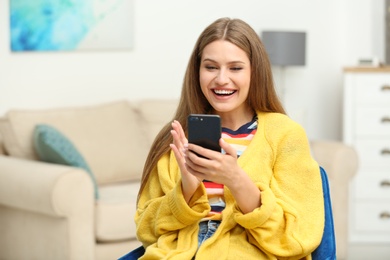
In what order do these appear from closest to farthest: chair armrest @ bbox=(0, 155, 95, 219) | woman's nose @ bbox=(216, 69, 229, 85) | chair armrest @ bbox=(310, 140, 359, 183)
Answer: woman's nose @ bbox=(216, 69, 229, 85)
chair armrest @ bbox=(0, 155, 95, 219)
chair armrest @ bbox=(310, 140, 359, 183)

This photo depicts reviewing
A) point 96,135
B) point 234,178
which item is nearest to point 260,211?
point 234,178

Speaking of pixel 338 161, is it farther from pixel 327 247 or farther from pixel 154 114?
pixel 327 247

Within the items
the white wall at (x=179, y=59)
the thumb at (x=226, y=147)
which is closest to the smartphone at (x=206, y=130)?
the thumb at (x=226, y=147)

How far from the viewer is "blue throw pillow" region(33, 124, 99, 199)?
14.1 feet

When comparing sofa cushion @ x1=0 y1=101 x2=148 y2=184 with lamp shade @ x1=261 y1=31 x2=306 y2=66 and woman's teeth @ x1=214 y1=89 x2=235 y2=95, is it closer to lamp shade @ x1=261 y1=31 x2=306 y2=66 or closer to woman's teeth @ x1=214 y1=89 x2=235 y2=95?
lamp shade @ x1=261 y1=31 x2=306 y2=66

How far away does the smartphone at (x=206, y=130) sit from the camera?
2.04 metres

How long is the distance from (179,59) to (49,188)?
1875 millimetres

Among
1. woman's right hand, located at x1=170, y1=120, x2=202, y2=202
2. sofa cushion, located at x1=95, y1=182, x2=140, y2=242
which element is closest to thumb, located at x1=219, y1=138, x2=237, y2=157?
woman's right hand, located at x1=170, y1=120, x2=202, y2=202

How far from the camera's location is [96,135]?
4.78 meters

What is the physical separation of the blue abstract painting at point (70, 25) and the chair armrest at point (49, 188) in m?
1.04

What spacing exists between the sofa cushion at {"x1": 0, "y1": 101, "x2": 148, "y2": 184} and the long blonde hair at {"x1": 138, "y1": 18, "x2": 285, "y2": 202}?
231 centimetres

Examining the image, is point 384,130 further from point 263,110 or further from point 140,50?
point 263,110

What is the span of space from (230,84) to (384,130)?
332cm

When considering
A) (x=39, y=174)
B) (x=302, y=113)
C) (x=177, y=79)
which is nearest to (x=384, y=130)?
(x=302, y=113)
